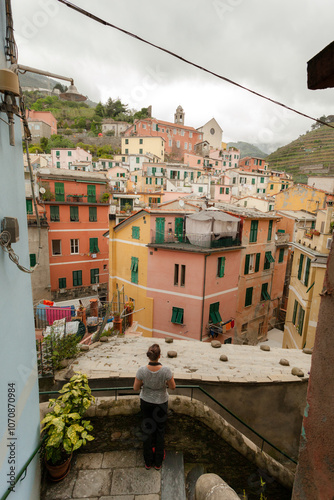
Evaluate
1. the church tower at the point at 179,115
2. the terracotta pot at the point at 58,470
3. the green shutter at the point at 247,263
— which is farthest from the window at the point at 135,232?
the church tower at the point at 179,115

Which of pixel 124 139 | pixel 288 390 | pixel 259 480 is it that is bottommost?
pixel 288 390

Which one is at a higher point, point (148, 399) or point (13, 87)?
point (13, 87)

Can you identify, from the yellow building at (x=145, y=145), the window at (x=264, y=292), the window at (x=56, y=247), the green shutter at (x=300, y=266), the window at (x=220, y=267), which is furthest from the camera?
the yellow building at (x=145, y=145)

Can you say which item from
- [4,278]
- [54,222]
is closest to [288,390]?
[4,278]

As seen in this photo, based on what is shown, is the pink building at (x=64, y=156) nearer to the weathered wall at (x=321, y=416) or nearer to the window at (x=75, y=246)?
the window at (x=75, y=246)

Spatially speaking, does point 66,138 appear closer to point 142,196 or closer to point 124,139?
point 124,139

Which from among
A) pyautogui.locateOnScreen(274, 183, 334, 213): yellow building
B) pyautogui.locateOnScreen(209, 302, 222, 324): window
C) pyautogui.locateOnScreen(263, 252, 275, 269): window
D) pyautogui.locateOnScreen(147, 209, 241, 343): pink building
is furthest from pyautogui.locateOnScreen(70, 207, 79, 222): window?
pyautogui.locateOnScreen(274, 183, 334, 213): yellow building

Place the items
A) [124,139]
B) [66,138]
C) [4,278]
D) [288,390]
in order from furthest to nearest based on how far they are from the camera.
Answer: [66,138], [124,139], [288,390], [4,278]

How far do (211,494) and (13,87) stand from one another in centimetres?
465

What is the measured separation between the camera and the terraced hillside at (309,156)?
6975 centimetres

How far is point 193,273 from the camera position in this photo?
17766mm

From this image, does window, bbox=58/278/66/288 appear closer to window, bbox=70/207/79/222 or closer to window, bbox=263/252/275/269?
window, bbox=70/207/79/222

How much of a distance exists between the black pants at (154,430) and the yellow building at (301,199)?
3011cm

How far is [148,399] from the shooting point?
399cm
